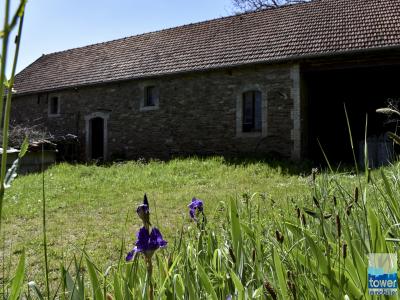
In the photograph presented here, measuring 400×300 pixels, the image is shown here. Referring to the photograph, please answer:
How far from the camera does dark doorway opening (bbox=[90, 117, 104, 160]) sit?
18.0 meters

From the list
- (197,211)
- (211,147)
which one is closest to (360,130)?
(211,147)

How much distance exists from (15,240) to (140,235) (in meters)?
5.59

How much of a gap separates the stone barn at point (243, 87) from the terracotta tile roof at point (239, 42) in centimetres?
5

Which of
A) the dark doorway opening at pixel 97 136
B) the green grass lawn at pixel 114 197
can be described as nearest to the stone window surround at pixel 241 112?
the green grass lawn at pixel 114 197

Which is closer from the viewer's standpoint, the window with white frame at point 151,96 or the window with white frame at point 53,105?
the window with white frame at point 151,96

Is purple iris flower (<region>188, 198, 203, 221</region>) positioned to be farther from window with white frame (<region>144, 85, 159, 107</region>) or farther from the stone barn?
window with white frame (<region>144, 85, 159, 107</region>)

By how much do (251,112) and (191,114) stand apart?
2.32 meters

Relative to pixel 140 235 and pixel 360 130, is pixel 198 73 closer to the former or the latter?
pixel 360 130

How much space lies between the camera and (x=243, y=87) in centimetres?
1436

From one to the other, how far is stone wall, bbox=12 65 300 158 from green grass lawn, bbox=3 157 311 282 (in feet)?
5.82

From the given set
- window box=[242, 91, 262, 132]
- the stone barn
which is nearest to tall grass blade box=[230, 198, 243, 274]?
the stone barn

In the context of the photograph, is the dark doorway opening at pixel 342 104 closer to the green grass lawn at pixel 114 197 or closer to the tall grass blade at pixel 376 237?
the green grass lawn at pixel 114 197

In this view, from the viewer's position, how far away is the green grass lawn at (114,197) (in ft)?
17.1

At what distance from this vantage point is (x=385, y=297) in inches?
42.5
